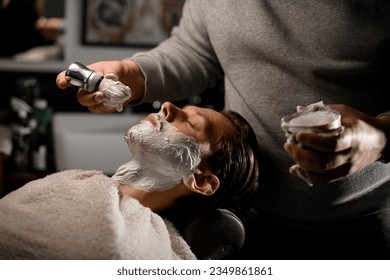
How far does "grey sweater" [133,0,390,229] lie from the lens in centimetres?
125

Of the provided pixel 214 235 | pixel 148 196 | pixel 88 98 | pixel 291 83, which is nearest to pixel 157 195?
pixel 148 196

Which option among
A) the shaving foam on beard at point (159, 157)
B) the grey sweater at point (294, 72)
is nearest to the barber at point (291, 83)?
the grey sweater at point (294, 72)

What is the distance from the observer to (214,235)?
4.19 ft

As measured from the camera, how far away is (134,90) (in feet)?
4.67

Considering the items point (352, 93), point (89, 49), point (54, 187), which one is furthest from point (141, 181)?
point (89, 49)

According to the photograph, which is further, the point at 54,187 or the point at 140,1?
the point at 140,1

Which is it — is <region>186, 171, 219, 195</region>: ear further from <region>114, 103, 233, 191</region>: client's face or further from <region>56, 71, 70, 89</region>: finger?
<region>56, 71, 70, 89</region>: finger

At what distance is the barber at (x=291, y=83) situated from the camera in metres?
1.25

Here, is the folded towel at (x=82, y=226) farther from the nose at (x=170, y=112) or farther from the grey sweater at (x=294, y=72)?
the grey sweater at (x=294, y=72)

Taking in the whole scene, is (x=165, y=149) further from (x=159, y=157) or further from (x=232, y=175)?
(x=232, y=175)

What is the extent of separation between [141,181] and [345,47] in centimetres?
59
